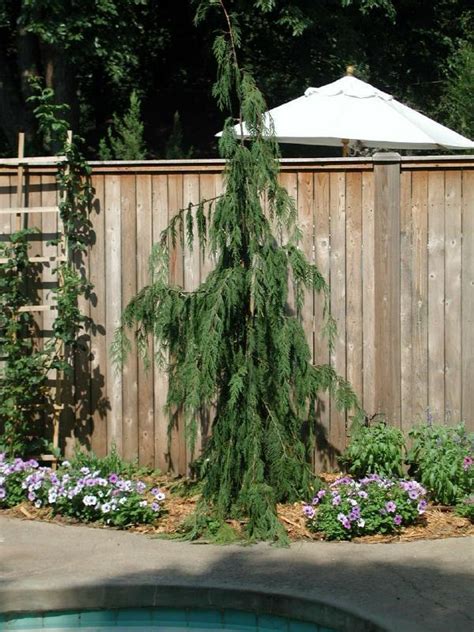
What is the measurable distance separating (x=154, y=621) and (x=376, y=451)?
2.07m

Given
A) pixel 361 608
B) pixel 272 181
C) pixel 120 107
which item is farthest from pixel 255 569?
pixel 120 107

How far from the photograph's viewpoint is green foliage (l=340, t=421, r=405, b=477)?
6102 mm

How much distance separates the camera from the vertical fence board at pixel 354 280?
644 centimetres

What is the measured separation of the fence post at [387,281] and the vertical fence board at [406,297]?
5 centimetres

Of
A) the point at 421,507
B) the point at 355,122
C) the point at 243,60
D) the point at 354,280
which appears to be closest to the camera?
the point at 421,507

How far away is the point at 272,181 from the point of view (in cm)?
562

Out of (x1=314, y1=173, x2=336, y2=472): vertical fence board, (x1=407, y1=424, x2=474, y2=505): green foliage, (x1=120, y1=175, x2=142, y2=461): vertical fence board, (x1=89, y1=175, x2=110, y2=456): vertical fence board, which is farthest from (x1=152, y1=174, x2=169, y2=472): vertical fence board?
(x1=407, y1=424, x2=474, y2=505): green foliage

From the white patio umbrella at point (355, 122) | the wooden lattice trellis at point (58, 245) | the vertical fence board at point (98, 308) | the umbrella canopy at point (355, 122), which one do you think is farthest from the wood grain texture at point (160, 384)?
the umbrella canopy at point (355, 122)

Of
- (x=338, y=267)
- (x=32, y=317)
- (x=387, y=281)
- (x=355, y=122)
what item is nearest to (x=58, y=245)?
(x=32, y=317)

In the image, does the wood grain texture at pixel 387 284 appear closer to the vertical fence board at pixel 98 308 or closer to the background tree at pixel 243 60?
the vertical fence board at pixel 98 308

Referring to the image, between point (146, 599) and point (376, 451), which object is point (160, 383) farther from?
point (146, 599)

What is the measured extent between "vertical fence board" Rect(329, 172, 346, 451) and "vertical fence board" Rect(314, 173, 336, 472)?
0.04 m

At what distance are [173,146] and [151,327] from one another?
6743 millimetres

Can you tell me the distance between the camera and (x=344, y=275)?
6.46m
